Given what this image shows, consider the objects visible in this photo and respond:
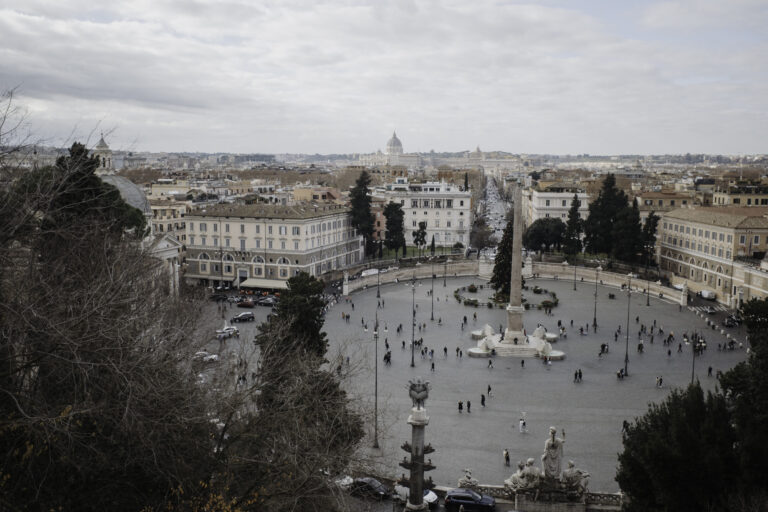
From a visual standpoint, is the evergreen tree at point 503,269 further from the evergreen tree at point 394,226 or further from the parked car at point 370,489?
the parked car at point 370,489

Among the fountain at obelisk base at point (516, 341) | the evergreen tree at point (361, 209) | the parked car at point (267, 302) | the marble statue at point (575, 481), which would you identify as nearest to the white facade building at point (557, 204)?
the evergreen tree at point (361, 209)

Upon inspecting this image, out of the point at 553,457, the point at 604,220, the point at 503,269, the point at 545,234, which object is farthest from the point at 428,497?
the point at 545,234

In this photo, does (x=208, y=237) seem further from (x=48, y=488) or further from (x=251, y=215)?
(x=48, y=488)

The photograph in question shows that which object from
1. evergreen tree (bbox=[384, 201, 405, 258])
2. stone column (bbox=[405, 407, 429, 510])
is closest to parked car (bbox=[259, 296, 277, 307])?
evergreen tree (bbox=[384, 201, 405, 258])

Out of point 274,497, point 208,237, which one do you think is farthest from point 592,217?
point 274,497

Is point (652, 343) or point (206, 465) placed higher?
point (206, 465)

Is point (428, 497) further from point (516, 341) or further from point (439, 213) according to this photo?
point (439, 213)
